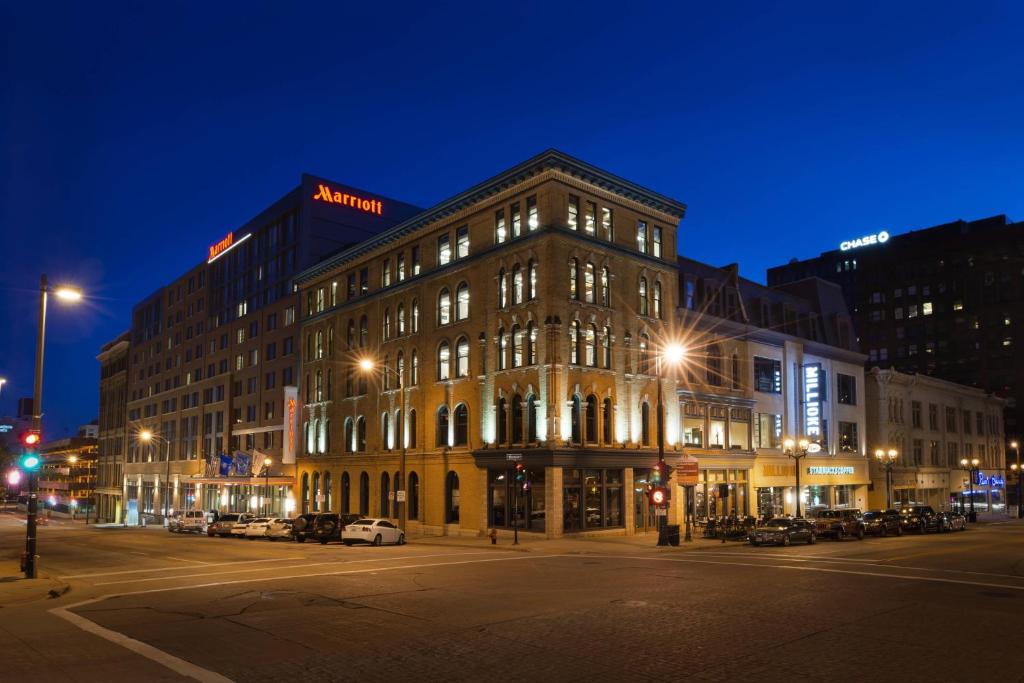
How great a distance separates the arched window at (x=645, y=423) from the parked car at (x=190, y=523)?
3266 cm

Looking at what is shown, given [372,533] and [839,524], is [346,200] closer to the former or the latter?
[372,533]

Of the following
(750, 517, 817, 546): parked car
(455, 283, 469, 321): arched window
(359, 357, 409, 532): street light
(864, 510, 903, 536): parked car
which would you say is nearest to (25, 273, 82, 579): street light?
(359, 357, 409, 532): street light

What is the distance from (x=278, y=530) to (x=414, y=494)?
9.36 meters

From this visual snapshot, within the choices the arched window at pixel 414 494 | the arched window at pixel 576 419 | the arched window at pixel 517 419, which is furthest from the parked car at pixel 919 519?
the arched window at pixel 414 494

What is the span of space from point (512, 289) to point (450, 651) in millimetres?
33428

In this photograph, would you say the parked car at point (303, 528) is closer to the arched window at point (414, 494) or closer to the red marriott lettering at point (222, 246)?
the arched window at point (414, 494)

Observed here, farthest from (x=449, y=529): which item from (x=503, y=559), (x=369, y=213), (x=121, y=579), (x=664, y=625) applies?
(x=369, y=213)

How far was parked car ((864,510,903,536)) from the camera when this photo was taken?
153ft

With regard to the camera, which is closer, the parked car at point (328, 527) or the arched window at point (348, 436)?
the parked car at point (328, 527)

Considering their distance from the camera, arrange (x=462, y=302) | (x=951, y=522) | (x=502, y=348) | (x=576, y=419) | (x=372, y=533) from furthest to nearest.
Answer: (x=951, y=522) < (x=462, y=302) < (x=502, y=348) < (x=576, y=419) < (x=372, y=533)

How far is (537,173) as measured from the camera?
4497cm

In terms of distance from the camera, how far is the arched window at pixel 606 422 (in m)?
45.1

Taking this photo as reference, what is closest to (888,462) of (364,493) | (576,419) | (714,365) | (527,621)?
(714,365)

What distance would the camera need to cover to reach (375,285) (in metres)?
59.9
